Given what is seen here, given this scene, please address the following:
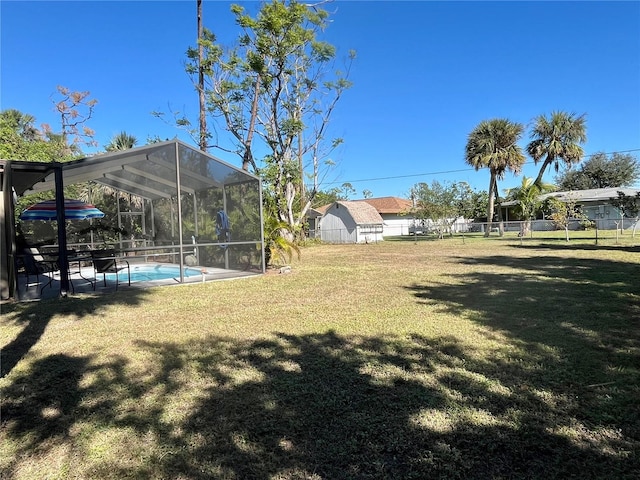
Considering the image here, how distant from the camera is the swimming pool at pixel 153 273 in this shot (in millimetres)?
10336

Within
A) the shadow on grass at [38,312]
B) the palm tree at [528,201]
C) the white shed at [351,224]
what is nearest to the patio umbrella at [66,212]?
the shadow on grass at [38,312]

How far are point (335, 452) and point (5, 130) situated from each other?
17877mm

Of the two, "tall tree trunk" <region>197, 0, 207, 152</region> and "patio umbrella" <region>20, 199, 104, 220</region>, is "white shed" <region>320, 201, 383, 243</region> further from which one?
"patio umbrella" <region>20, 199, 104, 220</region>

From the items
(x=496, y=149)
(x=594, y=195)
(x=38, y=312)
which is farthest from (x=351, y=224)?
(x=38, y=312)

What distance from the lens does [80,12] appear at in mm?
10992

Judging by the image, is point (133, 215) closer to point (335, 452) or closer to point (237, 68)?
point (237, 68)

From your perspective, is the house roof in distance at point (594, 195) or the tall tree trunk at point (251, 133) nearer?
the tall tree trunk at point (251, 133)

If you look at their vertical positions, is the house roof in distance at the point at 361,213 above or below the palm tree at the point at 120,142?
below

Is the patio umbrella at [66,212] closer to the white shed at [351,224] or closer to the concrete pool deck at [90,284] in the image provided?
the concrete pool deck at [90,284]

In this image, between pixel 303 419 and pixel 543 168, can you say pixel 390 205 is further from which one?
pixel 303 419

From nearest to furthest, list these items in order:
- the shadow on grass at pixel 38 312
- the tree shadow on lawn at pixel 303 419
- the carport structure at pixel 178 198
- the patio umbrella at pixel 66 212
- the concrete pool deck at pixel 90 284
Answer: the tree shadow on lawn at pixel 303 419 → the shadow on grass at pixel 38 312 → the carport structure at pixel 178 198 → the concrete pool deck at pixel 90 284 → the patio umbrella at pixel 66 212

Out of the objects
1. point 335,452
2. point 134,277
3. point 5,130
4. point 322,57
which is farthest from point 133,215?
point 335,452

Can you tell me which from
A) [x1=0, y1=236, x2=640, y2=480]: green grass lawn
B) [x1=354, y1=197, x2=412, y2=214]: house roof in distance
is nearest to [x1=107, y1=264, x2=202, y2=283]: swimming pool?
[x1=0, y1=236, x2=640, y2=480]: green grass lawn

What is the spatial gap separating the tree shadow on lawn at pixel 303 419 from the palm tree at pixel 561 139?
1203 inches
